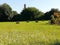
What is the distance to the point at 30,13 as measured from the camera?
309 feet

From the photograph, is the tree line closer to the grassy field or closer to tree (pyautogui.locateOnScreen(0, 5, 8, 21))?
tree (pyautogui.locateOnScreen(0, 5, 8, 21))

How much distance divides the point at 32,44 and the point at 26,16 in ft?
250

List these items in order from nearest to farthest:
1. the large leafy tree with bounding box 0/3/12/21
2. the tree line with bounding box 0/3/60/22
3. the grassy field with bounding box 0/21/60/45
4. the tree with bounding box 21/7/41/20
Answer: the grassy field with bounding box 0/21/60/45
the tree line with bounding box 0/3/60/22
the tree with bounding box 21/7/41/20
the large leafy tree with bounding box 0/3/12/21

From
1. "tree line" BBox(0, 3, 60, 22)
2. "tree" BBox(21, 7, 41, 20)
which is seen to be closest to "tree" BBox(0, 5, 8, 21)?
"tree line" BBox(0, 3, 60, 22)

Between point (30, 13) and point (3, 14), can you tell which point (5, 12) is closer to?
point (3, 14)

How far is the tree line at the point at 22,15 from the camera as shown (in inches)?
3401

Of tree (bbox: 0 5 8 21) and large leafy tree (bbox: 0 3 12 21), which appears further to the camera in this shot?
large leafy tree (bbox: 0 3 12 21)

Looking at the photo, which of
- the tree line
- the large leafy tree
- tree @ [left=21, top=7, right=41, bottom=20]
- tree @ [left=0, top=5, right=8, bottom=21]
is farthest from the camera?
the large leafy tree

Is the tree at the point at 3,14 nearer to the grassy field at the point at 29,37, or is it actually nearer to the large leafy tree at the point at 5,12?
the large leafy tree at the point at 5,12

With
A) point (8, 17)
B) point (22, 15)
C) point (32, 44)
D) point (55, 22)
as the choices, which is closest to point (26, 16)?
point (22, 15)

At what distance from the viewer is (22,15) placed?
3516 inches

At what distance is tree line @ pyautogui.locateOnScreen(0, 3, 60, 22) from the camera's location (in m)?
86.4

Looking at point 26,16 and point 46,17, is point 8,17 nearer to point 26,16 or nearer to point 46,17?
point 26,16

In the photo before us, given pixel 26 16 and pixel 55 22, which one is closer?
pixel 55 22
